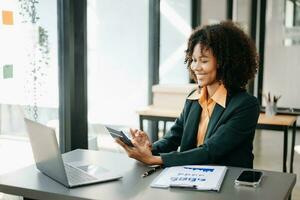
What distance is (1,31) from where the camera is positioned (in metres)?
2.20

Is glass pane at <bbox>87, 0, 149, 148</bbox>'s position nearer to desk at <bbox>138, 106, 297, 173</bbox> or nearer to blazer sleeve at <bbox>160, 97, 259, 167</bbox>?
desk at <bbox>138, 106, 297, 173</bbox>

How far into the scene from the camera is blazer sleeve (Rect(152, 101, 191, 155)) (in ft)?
6.75

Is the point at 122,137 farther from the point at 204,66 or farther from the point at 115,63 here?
the point at 115,63

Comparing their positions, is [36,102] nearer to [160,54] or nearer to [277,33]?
[160,54]

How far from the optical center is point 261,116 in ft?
11.6

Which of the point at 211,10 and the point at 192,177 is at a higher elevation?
the point at 211,10

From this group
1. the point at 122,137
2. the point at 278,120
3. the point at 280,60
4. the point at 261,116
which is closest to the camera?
the point at 122,137

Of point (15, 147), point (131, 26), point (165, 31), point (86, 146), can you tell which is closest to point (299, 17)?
point (165, 31)

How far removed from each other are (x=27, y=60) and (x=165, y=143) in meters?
0.91

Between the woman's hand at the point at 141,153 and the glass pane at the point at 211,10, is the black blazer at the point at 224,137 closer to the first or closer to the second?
the woman's hand at the point at 141,153

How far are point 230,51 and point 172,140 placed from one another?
52cm

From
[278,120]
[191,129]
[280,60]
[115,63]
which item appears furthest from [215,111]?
[280,60]

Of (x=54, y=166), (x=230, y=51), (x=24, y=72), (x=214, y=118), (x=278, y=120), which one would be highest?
(x=230, y=51)

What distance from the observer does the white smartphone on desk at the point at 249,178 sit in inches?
59.2
